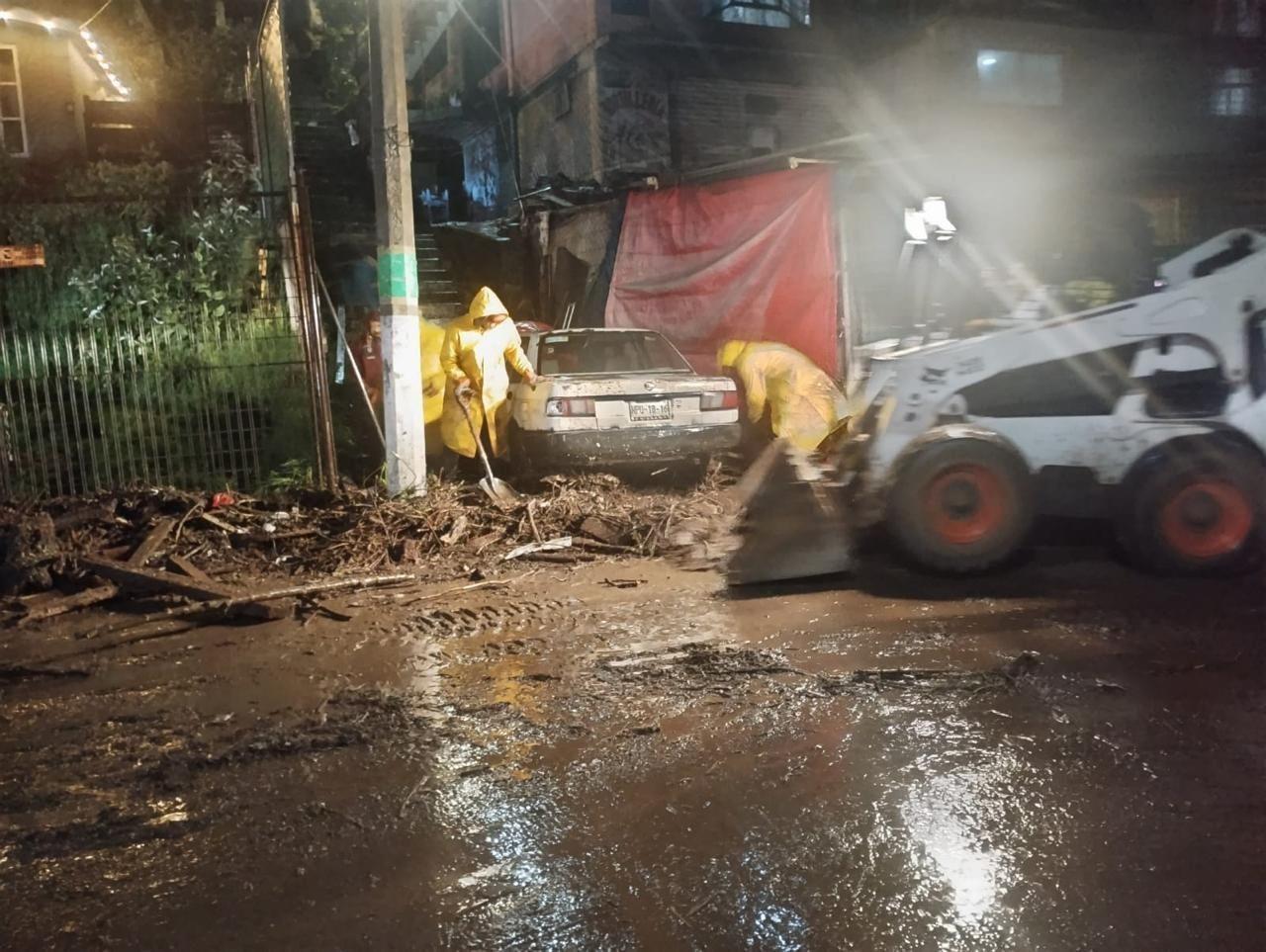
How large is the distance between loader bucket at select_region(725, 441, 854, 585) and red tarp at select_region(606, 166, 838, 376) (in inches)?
128

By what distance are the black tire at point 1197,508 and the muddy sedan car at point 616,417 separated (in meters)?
3.51

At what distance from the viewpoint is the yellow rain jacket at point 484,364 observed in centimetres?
880

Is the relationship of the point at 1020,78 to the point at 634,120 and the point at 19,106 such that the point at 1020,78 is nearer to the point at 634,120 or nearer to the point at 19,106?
the point at 634,120

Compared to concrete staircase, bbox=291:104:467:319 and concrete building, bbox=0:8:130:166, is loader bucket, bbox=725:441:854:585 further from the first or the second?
concrete building, bbox=0:8:130:166

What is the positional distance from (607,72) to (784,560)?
12.3 metres

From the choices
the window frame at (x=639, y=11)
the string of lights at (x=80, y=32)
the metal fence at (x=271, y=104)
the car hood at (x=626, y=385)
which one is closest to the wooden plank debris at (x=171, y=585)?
the car hood at (x=626, y=385)

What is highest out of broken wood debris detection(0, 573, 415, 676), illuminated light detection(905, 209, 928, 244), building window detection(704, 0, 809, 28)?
building window detection(704, 0, 809, 28)

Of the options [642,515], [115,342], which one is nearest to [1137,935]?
[642,515]

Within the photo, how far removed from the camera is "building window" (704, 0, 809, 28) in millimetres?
17156

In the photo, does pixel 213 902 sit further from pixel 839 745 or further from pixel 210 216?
pixel 210 216

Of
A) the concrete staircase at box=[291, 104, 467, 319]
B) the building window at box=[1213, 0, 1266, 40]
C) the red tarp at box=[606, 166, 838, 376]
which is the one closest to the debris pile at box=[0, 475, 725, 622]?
the red tarp at box=[606, 166, 838, 376]

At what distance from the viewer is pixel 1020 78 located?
18.3 m

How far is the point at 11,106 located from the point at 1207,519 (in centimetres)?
1595

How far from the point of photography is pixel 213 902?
296 cm
